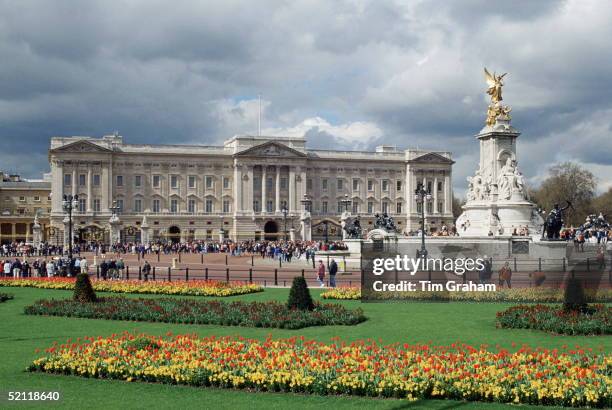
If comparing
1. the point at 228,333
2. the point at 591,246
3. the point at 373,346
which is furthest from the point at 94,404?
the point at 591,246

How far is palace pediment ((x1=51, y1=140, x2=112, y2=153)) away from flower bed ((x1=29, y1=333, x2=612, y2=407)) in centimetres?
9114

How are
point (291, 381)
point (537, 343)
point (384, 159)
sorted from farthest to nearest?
1. point (384, 159)
2. point (537, 343)
3. point (291, 381)

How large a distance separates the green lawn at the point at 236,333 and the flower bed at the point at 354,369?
24 centimetres

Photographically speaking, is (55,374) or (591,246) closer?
(55,374)

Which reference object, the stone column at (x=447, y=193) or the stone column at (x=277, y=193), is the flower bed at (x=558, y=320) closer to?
the stone column at (x=277, y=193)

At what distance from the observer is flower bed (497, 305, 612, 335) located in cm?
1694

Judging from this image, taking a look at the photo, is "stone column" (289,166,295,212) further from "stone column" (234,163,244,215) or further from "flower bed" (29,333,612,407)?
"flower bed" (29,333,612,407)

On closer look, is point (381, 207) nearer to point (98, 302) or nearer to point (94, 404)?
point (98, 302)

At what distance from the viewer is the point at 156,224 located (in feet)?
343

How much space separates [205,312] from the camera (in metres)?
20.3

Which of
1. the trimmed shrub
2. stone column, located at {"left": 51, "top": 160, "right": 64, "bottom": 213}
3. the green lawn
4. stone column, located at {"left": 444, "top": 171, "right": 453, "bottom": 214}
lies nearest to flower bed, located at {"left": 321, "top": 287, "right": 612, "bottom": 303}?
the green lawn

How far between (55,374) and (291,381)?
4388 millimetres

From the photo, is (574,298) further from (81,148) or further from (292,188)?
(292,188)

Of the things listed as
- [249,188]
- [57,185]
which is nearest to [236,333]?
[57,185]
